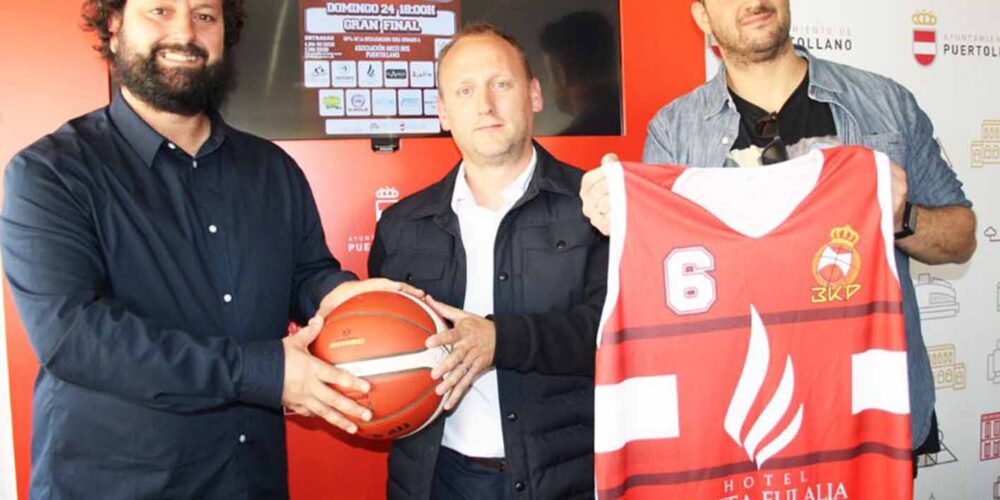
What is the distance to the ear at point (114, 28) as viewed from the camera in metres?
1.91

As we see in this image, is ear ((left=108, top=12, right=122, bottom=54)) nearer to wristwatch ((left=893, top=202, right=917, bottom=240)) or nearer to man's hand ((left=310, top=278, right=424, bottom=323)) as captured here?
man's hand ((left=310, top=278, right=424, bottom=323))

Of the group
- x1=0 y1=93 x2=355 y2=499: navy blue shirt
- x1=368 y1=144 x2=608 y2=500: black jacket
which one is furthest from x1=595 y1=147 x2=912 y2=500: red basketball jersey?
x1=0 y1=93 x2=355 y2=499: navy blue shirt

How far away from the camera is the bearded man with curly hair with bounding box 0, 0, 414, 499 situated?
5.23ft

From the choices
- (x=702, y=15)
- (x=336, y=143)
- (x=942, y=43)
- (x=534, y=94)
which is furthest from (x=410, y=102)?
(x=942, y=43)

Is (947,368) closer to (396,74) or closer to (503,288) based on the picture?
(503,288)

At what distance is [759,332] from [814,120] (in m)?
0.65

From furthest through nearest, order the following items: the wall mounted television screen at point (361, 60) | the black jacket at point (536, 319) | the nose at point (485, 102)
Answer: the wall mounted television screen at point (361, 60)
the nose at point (485, 102)
the black jacket at point (536, 319)

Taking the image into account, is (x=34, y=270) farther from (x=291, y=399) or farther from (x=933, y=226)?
(x=933, y=226)

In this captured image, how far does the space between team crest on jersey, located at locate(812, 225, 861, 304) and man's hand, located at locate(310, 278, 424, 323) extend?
2.78 ft

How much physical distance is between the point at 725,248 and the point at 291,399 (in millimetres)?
936

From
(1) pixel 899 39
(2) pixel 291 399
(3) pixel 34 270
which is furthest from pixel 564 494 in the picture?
(1) pixel 899 39

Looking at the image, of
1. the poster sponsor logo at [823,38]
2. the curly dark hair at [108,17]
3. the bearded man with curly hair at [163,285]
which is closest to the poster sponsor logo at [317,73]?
the curly dark hair at [108,17]

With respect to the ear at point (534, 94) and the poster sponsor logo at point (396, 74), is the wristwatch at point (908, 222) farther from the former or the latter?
the poster sponsor logo at point (396, 74)

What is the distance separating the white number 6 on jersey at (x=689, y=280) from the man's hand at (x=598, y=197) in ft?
0.50
